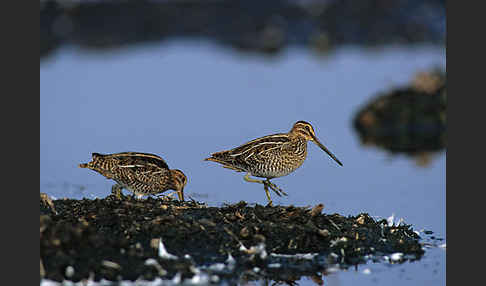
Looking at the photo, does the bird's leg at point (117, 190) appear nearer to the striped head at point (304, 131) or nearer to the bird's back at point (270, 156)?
the bird's back at point (270, 156)

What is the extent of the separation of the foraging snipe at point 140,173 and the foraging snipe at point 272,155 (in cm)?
70

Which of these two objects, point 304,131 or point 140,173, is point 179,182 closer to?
point 140,173

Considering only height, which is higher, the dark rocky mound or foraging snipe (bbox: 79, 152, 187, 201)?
the dark rocky mound

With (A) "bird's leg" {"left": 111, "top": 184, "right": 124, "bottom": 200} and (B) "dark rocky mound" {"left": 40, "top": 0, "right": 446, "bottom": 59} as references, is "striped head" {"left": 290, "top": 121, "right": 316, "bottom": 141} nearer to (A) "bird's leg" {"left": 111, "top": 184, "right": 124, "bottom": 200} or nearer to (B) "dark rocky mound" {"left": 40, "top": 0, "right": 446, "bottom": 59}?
(A) "bird's leg" {"left": 111, "top": 184, "right": 124, "bottom": 200}

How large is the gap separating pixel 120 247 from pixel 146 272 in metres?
0.43

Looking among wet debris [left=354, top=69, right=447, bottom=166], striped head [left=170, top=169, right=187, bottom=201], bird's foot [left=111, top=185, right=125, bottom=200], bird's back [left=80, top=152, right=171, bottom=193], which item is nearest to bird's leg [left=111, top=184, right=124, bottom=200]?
bird's foot [left=111, top=185, right=125, bottom=200]

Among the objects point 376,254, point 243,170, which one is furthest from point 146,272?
point 243,170

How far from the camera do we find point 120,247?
7.90 metres

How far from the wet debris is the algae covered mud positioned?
6.53 metres

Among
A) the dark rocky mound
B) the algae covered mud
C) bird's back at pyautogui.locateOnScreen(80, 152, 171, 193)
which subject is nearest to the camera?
the algae covered mud

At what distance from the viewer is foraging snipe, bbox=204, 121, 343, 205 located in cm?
1037

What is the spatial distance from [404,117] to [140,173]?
25.1 feet

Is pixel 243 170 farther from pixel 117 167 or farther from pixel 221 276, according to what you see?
pixel 221 276

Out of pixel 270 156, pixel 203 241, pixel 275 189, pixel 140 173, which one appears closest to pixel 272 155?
pixel 270 156
